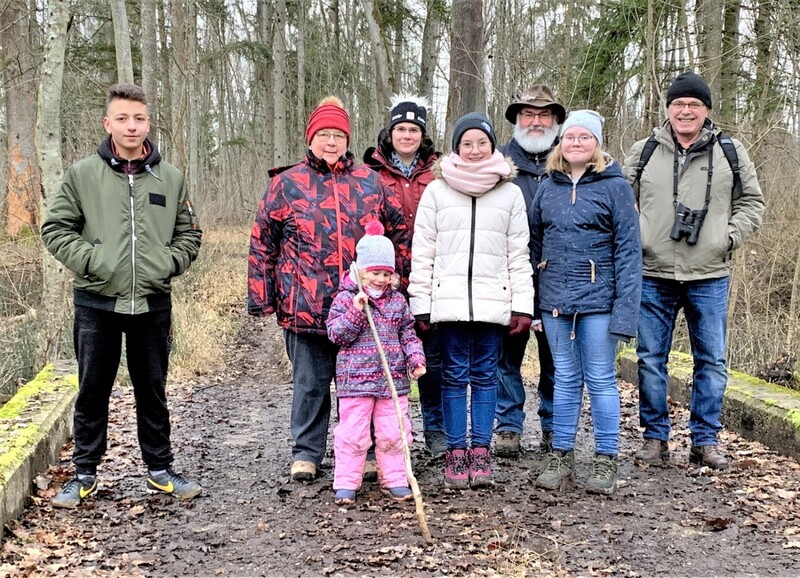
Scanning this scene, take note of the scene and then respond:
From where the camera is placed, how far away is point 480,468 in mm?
4379

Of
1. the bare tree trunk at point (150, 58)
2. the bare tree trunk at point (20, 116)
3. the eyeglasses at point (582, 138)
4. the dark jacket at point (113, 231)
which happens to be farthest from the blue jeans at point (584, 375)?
the bare tree trunk at point (20, 116)

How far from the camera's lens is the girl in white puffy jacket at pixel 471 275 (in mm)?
4223

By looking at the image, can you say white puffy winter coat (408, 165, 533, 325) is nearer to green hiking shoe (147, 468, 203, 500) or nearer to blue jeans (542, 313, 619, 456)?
blue jeans (542, 313, 619, 456)

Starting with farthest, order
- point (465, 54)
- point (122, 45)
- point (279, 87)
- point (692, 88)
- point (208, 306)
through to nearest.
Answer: point (279, 87) → point (208, 306) → point (122, 45) → point (465, 54) → point (692, 88)

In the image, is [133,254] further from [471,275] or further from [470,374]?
[470,374]

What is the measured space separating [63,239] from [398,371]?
1.93 m

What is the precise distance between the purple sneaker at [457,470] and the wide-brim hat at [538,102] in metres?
2.14

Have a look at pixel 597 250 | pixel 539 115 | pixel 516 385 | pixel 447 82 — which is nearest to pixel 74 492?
pixel 516 385

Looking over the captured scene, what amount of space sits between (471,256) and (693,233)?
1416mm

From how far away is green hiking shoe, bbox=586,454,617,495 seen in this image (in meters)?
4.29

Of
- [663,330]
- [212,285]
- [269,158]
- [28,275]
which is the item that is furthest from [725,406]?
[269,158]

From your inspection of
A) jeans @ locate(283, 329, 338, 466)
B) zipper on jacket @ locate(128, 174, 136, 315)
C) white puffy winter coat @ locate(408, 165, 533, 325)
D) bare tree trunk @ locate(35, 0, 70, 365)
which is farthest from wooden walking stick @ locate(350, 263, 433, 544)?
bare tree trunk @ locate(35, 0, 70, 365)

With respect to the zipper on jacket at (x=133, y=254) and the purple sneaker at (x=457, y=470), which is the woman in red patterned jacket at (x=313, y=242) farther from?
the purple sneaker at (x=457, y=470)

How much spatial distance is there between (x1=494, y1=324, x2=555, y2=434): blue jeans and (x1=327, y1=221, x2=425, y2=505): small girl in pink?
1.01m
